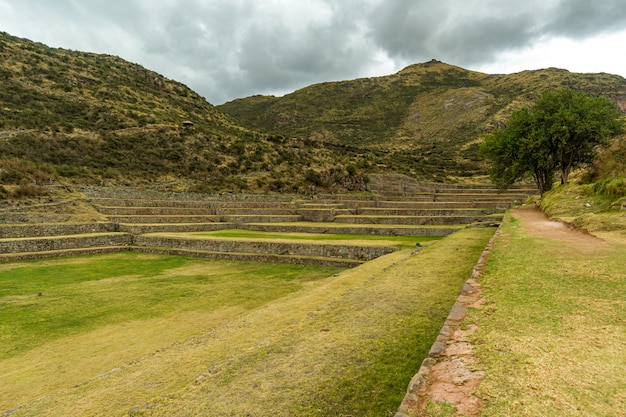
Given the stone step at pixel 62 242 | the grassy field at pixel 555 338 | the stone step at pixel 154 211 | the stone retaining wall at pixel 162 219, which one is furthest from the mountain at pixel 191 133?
the grassy field at pixel 555 338

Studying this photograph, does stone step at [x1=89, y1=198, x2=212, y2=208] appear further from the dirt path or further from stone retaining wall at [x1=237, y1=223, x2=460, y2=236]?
the dirt path

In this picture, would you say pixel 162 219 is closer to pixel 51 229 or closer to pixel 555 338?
pixel 51 229

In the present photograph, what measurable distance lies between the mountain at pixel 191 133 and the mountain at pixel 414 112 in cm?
56

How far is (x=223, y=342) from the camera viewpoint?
6.35m

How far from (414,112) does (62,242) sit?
10968cm

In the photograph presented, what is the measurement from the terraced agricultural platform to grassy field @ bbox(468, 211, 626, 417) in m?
10.0

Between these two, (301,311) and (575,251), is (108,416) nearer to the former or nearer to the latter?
(301,311)

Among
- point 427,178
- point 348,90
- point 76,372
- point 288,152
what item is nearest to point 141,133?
point 288,152

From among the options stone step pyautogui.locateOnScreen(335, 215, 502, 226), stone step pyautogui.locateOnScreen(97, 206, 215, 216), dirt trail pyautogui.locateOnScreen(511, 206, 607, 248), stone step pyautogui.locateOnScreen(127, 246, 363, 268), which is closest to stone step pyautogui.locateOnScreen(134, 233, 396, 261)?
stone step pyautogui.locateOnScreen(127, 246, 363, 268)

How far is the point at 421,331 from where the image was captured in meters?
5.43

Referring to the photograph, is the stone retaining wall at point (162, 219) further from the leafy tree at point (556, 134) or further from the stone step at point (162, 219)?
the leafy tree at point (556, 134)

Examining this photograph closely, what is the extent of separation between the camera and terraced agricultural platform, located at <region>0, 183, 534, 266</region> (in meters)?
18.4

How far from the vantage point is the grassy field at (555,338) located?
2781 millimetres

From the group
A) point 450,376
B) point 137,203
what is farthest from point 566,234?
point 137,203
